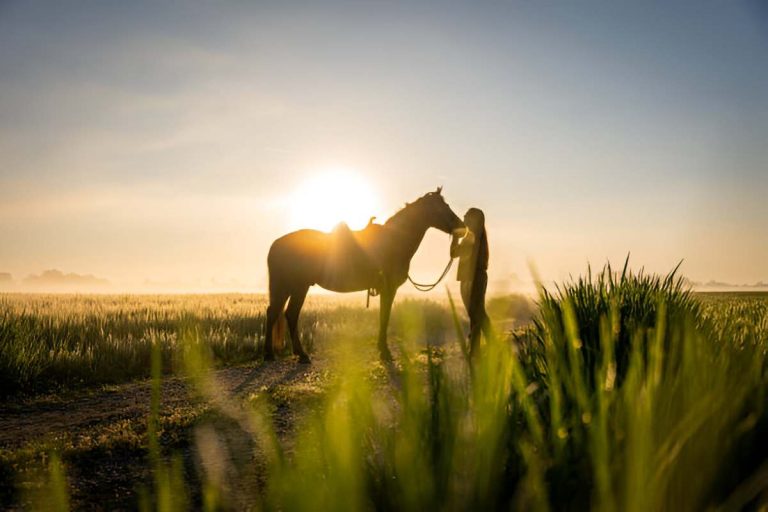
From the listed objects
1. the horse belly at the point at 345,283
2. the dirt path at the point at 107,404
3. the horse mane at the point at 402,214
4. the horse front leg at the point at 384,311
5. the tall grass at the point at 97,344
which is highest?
the horse mane at the point at 402,214

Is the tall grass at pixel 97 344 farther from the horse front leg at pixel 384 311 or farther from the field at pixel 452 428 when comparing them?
the horse front leg at pixel 384 311

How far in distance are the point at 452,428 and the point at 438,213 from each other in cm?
926

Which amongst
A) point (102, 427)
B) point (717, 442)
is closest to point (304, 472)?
point (717, 442)

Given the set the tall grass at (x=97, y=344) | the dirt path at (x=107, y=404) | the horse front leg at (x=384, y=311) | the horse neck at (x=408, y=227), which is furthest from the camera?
the horse neck at (x=408, y=227)

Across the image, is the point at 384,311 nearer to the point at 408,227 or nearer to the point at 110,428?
the point at 408,227

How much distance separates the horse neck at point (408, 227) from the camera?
11344 millimetres

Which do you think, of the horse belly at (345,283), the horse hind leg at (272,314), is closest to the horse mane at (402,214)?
the horse belly at (345,283)

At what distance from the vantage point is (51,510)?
350 centimetres

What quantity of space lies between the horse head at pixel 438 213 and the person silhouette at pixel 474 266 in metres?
0.23

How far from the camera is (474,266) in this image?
10344mm

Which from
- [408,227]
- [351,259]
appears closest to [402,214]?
[408,227]

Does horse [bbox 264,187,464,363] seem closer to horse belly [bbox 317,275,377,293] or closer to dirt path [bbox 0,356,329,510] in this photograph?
horse belly [bbox 317,275,377,293]

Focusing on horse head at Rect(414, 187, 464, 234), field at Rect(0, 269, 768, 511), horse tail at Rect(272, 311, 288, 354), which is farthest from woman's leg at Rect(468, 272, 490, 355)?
horse tail at Rect(272, 311, 288, 354)

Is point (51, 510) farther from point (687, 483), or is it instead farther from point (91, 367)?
point (91, 367)
